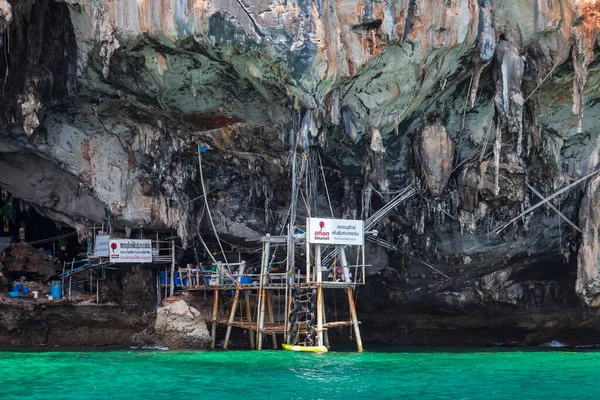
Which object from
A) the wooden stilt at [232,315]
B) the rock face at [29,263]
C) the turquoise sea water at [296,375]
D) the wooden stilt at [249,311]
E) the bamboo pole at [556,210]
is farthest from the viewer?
the rock face at [29,263]

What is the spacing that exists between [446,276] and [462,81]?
8870mm

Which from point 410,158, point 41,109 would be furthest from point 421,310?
point 41,109

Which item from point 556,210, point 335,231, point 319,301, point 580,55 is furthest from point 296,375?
point 580,55

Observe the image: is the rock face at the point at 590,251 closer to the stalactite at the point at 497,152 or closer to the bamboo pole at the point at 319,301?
the stalactite at the point at 497,152

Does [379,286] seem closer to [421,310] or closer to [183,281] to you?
[421,310]

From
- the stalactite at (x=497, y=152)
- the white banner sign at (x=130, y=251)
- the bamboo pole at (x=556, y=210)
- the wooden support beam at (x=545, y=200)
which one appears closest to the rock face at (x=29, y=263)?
the white banner sign at (x=130, y=251)

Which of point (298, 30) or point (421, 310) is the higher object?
point (298, 30)

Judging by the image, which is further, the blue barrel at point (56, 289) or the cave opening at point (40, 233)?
the cave opening at point (40, 233)

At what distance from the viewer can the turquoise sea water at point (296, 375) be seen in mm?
20297

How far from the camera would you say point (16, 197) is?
35.8m

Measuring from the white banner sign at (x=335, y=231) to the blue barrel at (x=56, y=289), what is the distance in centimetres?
1095

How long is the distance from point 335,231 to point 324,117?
4029mm

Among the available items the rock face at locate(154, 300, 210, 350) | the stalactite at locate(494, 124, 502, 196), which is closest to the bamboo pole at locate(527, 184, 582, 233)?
the stalactite at locate(494, 124, 502, 196)

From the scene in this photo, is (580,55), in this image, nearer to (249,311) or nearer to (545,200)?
(545,200)
